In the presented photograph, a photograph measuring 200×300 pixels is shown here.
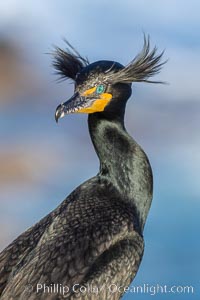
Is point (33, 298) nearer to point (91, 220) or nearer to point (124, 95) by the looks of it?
point (91, 220)

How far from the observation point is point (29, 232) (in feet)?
30.6

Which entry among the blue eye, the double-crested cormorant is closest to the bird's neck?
the double-crested cormorant

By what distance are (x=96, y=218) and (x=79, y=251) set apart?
0.33m

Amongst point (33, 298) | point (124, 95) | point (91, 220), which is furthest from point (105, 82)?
point (33, 298)

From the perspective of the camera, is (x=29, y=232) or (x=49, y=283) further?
(x=29, y=232)

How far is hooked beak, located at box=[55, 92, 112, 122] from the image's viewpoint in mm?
9023

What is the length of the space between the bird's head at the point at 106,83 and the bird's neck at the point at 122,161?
130mm

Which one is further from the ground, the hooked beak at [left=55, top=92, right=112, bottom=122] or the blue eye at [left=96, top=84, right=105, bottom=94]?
the blue eye at [left=96, top=84, right=105, bottom=94]

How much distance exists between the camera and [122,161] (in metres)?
9.39

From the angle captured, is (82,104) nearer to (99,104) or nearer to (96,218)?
(99,104)

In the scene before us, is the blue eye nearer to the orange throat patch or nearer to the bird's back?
the orange throat patch

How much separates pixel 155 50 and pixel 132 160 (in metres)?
0.82

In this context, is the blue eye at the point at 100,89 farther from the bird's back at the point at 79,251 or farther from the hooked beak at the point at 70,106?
the bird's back at the point at 79,251

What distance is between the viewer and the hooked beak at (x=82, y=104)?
29.6 ft
